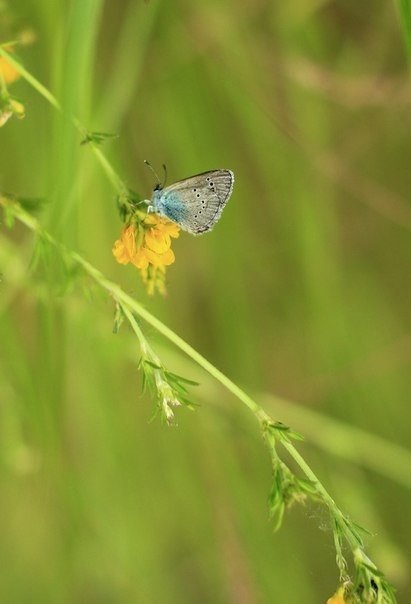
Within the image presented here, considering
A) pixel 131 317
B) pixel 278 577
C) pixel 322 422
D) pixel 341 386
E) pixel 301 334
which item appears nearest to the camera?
pixel 131 317

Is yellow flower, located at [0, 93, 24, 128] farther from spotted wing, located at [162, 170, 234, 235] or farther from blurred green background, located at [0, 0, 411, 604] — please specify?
blurred green background, located at [0, 0, 411, 604]

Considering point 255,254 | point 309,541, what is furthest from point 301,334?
point 309,541

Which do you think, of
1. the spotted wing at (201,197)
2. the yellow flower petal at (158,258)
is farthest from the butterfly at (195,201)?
the yellow flower petal at (158,258)

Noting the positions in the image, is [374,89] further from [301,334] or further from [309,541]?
[309,541]

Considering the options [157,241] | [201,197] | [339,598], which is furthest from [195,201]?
[339,598]

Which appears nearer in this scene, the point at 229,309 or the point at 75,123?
the point at 75,123

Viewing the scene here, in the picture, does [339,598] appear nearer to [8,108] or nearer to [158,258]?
[158,258]
